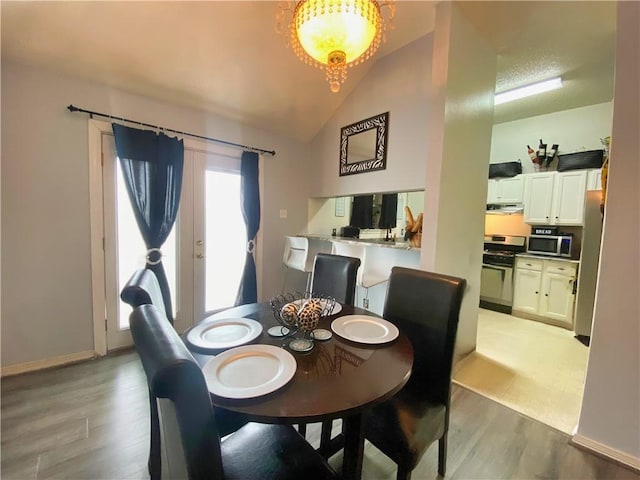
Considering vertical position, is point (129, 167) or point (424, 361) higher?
point (129, 167)

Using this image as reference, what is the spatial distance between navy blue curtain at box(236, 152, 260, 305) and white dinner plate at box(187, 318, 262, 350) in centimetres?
201

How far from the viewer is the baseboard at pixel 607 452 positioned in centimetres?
149

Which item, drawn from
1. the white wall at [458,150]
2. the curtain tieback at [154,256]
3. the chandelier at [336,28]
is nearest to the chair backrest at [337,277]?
the white wall at [458,150]

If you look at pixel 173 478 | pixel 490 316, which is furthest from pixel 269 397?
pixel 490 316

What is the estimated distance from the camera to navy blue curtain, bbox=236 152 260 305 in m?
3.23

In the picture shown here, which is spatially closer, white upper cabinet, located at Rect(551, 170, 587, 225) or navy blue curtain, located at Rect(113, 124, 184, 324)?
navy blue curtain, located at Rect(113, 124, 184, 324)

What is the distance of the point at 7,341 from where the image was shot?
211 cm

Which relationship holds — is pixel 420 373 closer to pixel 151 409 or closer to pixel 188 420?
pixel 188 420

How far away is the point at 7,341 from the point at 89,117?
1899mm

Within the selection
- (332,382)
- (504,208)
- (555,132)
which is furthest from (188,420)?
(555,132)

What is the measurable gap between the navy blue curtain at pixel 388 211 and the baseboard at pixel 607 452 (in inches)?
100

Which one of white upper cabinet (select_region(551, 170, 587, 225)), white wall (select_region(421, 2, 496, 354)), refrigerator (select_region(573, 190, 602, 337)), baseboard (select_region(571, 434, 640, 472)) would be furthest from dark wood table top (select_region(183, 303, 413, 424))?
white upper cabinet (select_region(551, 170, 587, 225))

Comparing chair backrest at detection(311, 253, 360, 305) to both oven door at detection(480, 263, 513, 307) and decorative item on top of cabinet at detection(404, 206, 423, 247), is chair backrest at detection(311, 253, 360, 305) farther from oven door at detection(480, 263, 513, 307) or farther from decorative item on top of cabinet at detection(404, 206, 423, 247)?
oven door at detection(480, 263, 513, 307)

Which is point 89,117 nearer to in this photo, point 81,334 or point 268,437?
point 81,334
